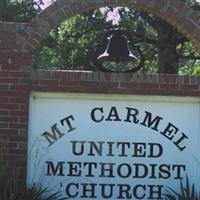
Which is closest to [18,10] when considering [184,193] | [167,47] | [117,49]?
[167,47]

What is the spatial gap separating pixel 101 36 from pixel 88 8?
15.7 m

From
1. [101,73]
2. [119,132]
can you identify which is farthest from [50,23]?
[119,132]

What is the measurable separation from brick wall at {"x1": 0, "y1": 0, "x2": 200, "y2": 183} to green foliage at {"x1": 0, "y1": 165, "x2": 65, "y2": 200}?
0.93 ft

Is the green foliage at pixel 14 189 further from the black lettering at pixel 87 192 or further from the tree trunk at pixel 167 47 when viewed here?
the tree trunk at pixel 167 47

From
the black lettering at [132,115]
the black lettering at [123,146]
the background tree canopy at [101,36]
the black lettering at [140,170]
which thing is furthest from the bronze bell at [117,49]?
the background tree canopy at [101,36]

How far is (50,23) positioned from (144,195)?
96.5 inches

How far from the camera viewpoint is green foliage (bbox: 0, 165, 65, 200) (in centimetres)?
686

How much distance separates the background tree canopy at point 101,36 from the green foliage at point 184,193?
12524 mm

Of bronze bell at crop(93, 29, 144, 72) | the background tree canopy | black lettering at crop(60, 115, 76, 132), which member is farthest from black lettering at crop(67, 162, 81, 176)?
the background tree canopy

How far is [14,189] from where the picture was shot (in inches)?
274

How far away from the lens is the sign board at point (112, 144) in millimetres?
7598

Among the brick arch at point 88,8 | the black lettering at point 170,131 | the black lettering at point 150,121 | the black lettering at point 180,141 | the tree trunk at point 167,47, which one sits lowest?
the black lettering at point 180,141

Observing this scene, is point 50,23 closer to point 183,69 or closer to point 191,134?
point 191,134

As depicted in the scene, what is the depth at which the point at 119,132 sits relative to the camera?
770 cm
